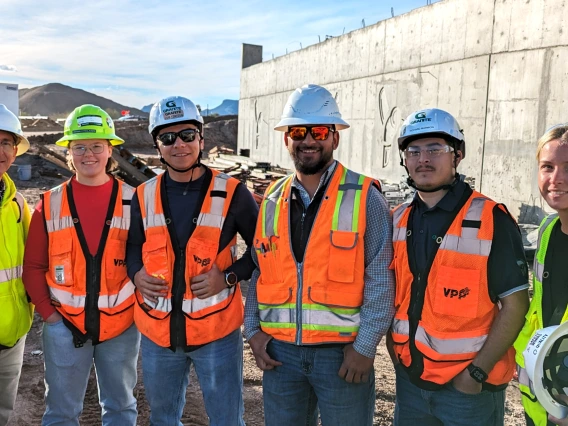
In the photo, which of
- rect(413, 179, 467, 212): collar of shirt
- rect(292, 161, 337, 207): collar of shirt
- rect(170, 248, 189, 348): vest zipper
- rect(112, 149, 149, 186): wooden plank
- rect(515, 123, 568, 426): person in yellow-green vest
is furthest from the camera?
rect(112, 149, 149, 186): wooden plank

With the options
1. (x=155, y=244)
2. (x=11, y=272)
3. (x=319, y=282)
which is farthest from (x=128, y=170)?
(x=319, y=282)

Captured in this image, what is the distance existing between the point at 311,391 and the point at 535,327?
1153 mm

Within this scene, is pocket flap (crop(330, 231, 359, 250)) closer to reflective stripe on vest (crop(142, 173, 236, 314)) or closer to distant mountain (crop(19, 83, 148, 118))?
reflective stripe on vest (crop(142, 173, 236, 314))

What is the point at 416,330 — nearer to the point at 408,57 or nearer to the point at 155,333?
the point at 155,333

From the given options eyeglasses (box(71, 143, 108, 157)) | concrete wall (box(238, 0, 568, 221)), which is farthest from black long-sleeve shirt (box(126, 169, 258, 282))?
concrete wall (box(238, 0, 568, 221))

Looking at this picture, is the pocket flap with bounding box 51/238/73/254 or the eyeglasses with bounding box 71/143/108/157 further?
the eyeglasses with bounding box 71/143/108/157

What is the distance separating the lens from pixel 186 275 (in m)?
2.79

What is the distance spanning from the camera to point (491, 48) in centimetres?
928

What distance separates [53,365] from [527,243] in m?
6.56

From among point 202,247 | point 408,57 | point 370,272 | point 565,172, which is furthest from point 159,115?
point 408,57

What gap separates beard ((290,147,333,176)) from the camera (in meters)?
2.61

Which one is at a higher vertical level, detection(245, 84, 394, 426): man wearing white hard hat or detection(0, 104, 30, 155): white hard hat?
detection(0, 104, 30, 155): white hard hat

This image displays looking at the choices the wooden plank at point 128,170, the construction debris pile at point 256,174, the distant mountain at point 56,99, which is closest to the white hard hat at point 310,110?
the construction debris pile at point 256,174

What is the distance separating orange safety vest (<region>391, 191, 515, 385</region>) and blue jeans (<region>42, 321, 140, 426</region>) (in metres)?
1.71
